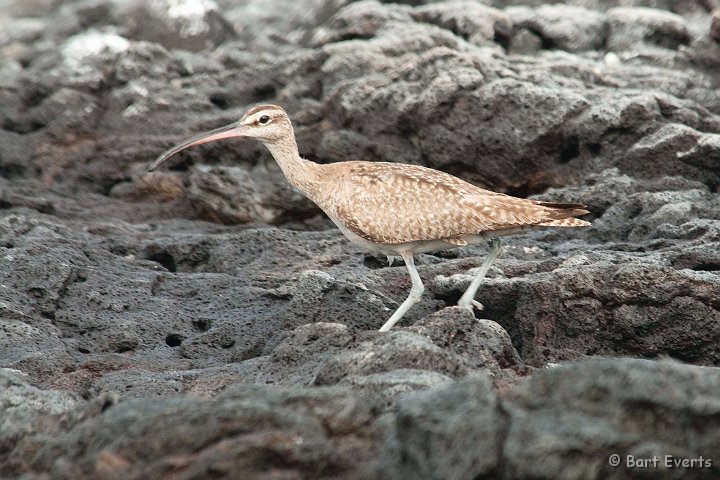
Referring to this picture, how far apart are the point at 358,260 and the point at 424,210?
5.93 ft

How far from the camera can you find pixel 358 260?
458 inches

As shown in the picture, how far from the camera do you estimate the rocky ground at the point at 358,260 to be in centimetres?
557

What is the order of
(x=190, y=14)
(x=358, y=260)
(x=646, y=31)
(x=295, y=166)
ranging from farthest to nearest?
(x=190, y=14)
(x=646, y=31)
(x=358, y=260)
(x=295, y=166)

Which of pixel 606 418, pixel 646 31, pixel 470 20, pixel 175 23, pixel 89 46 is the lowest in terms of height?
pixel 175 23

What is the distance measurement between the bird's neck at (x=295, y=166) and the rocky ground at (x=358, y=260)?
3.11ft

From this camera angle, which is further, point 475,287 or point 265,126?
point 265,126

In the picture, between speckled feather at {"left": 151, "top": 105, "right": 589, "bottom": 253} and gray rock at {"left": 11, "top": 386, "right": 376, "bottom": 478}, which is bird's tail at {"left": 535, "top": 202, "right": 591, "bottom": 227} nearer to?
speckled feather at {"left": 151, "top": 105, "right": 589, "bottom": 253}

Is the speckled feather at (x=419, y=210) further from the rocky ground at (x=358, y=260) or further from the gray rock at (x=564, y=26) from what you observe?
the gray rock at (x=564, y=26)

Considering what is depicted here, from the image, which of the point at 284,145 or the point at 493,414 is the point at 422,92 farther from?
the point at 493,414

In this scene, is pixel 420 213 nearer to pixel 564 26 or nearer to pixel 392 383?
pixel 392 383

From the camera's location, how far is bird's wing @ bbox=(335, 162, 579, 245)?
990 cm

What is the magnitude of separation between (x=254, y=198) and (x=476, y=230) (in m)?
5.55

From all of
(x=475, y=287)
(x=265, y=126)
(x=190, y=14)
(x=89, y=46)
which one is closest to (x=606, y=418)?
(x=475, y=287)

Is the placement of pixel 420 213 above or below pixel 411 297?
above
